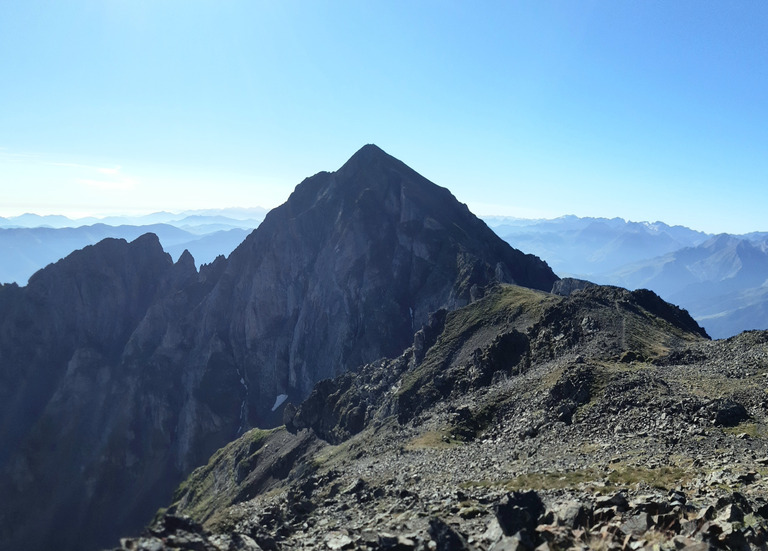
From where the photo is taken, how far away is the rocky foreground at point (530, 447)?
2556cm

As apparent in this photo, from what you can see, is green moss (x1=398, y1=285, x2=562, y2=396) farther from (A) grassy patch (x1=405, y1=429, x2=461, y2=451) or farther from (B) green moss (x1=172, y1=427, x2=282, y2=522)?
(B) green moss (x1=172, y1=427, x2=282, y2=522)

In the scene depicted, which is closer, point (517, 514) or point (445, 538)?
point (445, 538)

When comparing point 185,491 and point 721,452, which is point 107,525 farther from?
point 721,452

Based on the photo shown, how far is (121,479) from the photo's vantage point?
608ft

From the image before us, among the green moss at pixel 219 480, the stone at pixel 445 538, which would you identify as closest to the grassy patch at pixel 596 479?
the stone at pixel 445 538

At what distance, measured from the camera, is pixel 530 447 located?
5141cm

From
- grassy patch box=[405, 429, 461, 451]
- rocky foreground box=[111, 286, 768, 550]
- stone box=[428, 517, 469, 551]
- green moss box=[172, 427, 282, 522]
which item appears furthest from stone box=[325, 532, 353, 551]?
green moss box=[172, 427, 282, 522]

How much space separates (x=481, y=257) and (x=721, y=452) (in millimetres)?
144762

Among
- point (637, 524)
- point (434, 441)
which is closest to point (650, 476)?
point (637, 524)

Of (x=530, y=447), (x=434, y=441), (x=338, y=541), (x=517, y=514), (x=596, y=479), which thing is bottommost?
(x=434, y=441)

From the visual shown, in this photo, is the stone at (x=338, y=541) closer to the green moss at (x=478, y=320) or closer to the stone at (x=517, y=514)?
the stone at (x=517, y=514)

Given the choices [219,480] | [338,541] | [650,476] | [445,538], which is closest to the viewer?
[445,538]

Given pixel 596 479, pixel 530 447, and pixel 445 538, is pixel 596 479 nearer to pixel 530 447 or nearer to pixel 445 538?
pixel 530 447

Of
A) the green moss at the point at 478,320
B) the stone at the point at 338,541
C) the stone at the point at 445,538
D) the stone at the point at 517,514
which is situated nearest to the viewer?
the stone at the point at 445,538
